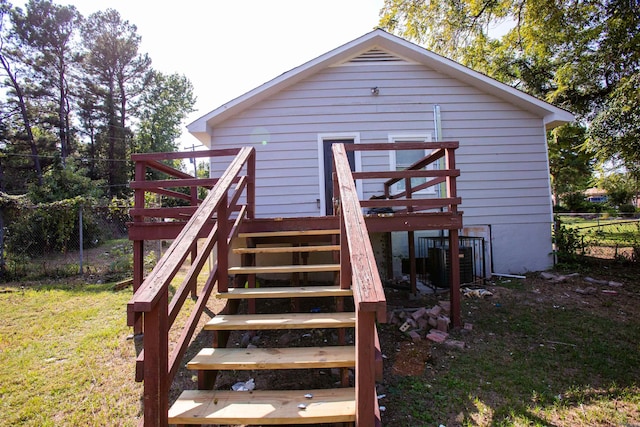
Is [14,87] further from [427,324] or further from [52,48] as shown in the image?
[427,324]

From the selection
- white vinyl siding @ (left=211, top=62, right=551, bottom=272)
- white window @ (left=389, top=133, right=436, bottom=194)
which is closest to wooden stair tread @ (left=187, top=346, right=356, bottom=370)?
white vinyl siding @ (left=211, top=62, right=551, bottom=272)

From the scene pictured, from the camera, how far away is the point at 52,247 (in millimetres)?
10266

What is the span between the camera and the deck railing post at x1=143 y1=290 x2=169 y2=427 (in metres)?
1.53

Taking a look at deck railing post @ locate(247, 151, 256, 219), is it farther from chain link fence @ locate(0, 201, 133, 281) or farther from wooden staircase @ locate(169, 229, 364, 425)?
chain link fence @ locate(0, 201, 133, 281)

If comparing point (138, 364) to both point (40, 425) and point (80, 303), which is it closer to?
point (40, 425)

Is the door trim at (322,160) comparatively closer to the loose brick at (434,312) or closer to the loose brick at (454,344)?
the loose brick at (434,312)

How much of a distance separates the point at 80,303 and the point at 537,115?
9.27 meters

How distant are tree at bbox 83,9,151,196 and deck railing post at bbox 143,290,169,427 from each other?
26.7 meters

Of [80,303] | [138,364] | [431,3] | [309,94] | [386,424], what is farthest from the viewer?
[431,3]

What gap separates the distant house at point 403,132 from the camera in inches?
252

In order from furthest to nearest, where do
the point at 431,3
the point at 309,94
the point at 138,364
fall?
the point at 431,3 < the point at 309,94 < the point at 138,364

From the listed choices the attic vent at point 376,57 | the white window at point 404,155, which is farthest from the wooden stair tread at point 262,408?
the attic vent at point 376,57

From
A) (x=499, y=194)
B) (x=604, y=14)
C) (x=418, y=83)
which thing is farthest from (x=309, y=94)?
(x=604, y=14)

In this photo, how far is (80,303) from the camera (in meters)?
5.25
